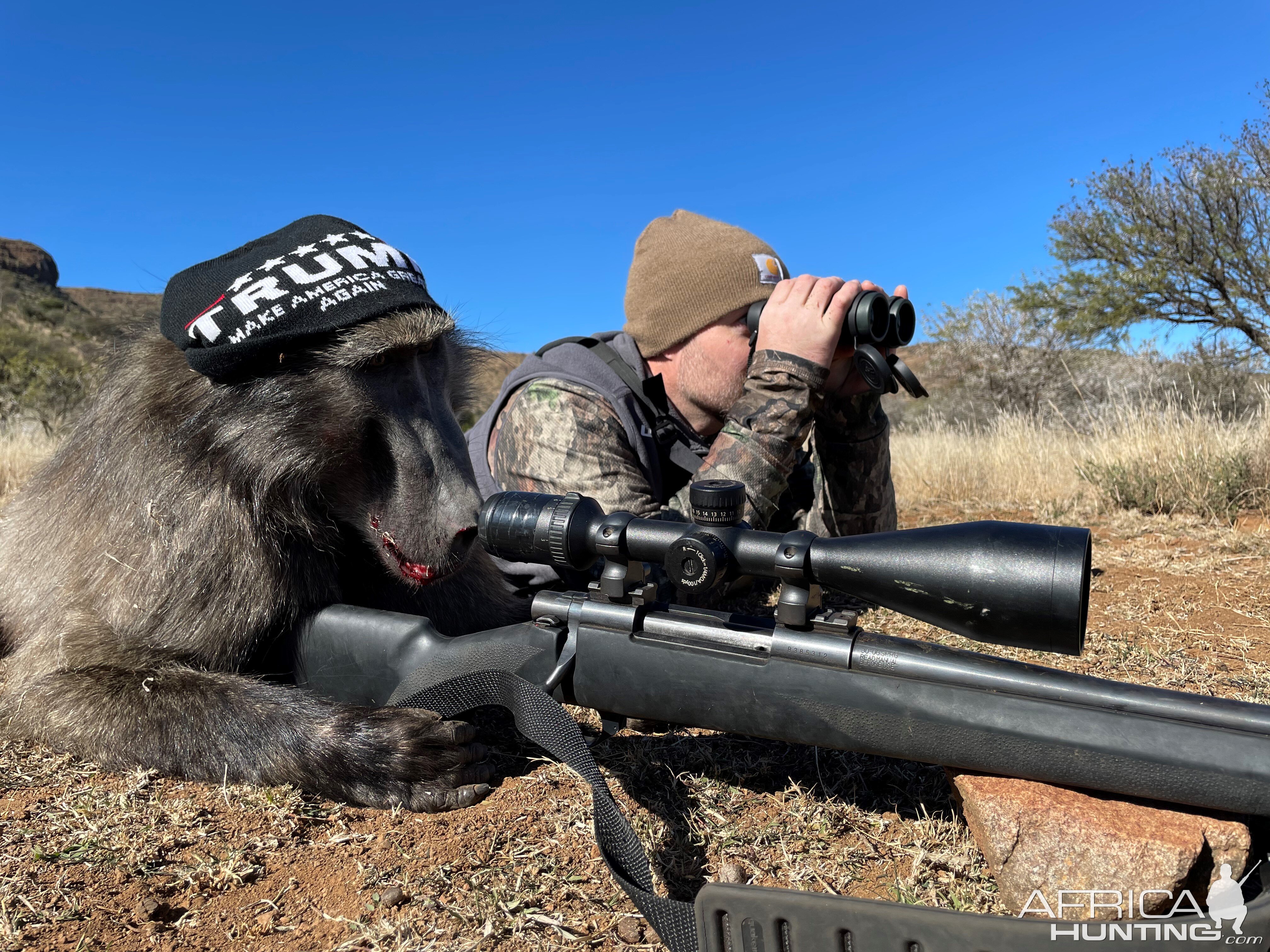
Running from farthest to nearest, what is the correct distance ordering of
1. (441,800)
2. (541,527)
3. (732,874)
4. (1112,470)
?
(1112,470), (441,800), (541,527), (732,874)

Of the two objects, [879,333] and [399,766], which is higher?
[879,333]

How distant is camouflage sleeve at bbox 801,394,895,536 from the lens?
3.90 m

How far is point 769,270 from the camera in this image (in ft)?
11.8

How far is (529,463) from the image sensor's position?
3381 millimetres

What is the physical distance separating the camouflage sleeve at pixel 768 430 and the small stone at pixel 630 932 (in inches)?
65.3

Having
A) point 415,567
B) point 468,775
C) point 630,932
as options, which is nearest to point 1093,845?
point 630,932

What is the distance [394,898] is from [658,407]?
2.45m

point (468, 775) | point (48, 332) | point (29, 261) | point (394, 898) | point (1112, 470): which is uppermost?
point (29, 261)

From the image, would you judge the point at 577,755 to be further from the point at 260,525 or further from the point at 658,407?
the point at 658,407

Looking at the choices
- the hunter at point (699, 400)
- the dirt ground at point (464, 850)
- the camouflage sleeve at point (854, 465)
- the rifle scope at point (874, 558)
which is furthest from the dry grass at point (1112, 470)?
the rifle scope at point (874, 558)

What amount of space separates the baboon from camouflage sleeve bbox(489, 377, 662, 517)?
0.82 meters

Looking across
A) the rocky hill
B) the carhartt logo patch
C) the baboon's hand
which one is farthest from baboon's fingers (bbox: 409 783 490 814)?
the carhartt logo patch

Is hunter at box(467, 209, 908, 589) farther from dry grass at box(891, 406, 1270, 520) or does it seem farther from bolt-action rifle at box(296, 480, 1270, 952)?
dry grass at box(891, 406, 1270, 520)

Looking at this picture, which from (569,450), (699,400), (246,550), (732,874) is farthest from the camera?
(699,400)
